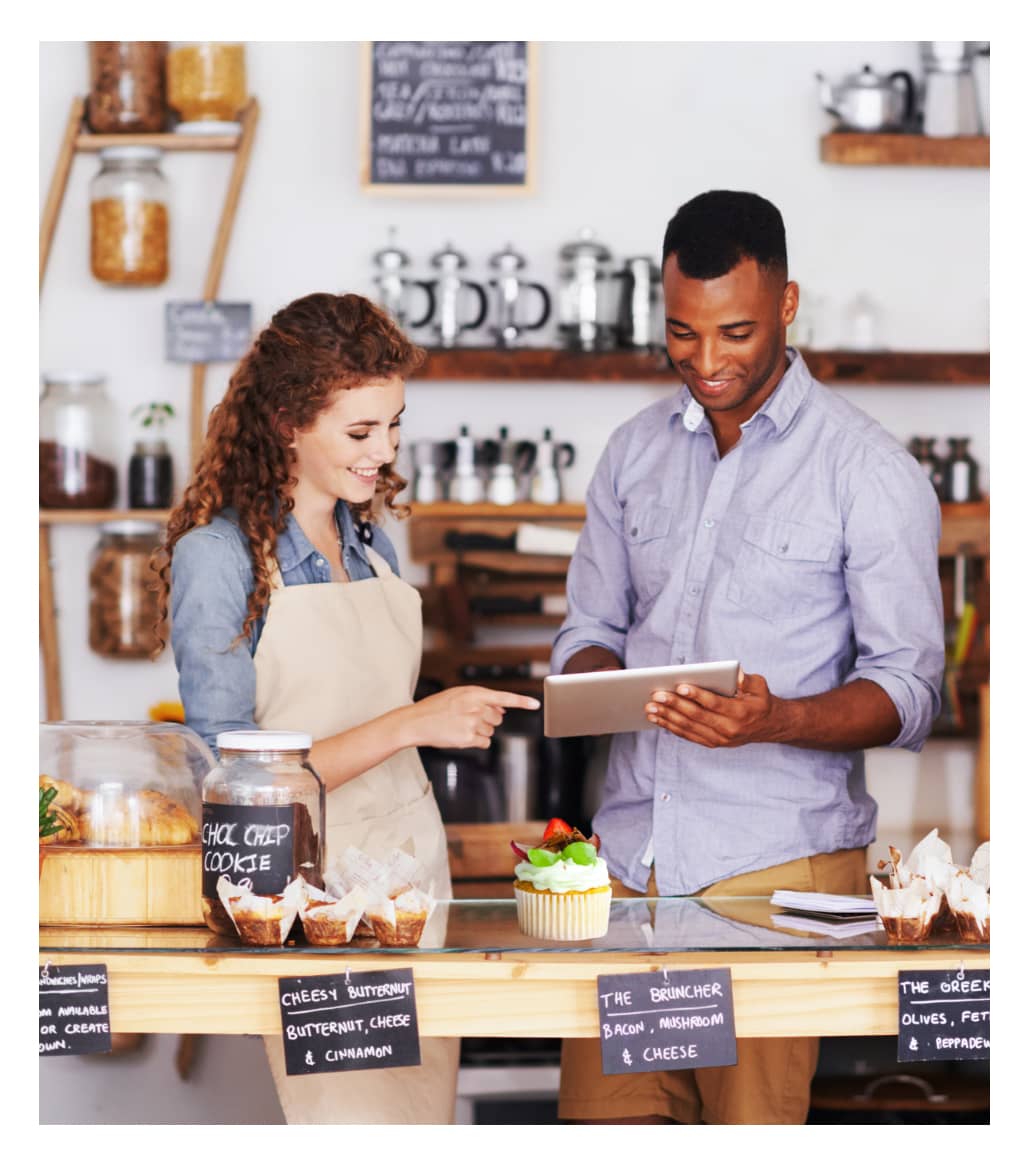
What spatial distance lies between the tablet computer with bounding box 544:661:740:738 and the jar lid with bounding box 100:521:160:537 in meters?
2.11

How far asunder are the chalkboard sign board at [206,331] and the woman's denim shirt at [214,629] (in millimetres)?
1799

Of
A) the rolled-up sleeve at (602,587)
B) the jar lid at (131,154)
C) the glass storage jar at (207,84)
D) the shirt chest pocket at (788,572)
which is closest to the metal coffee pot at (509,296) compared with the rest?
the glass storage jar at (207,84)

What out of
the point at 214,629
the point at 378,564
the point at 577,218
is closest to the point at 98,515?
the point at 577,218

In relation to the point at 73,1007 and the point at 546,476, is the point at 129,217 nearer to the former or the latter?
the point at 546,476

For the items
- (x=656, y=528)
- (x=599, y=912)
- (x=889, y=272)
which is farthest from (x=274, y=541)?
(x=889, y=272)

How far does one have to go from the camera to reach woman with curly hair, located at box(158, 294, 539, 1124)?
1.85m

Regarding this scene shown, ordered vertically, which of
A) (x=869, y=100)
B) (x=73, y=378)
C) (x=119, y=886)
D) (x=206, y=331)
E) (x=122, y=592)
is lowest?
(x=119, y=886)

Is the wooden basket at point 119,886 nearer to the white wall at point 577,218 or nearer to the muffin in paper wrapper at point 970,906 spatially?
the muffin in paper wrapper at point 970,906

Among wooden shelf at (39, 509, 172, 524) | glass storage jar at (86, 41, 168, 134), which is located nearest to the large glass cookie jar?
wooden shelf at (39, 509, 172, 524)

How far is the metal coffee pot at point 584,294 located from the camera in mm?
3586

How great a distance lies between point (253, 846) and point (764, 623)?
0.82m

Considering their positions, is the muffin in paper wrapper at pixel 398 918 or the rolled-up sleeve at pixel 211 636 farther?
the rolled-up sleeve at pixel 211 636

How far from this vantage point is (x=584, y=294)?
3.60 metres

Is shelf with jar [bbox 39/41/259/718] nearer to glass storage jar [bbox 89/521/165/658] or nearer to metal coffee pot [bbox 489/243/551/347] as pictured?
glass storage jar [bbox 89/521/165/658]
